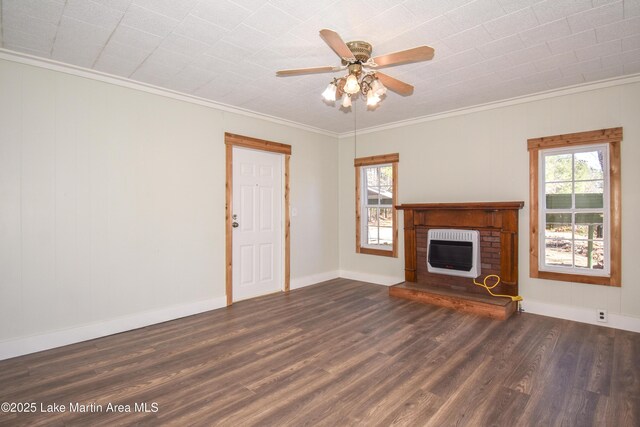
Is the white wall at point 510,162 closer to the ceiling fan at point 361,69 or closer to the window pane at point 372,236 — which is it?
the window pane at point 372,236

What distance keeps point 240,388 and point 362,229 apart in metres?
3.87

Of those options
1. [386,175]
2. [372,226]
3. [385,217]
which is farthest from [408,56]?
[372,226]

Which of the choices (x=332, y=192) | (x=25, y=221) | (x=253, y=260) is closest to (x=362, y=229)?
(x=332, y=192)

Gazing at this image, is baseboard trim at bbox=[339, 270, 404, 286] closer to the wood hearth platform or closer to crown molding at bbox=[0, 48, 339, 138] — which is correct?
the wood hearth platform

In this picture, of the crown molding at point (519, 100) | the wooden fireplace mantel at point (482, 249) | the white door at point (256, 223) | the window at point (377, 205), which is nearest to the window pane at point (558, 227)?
the wooden fireplace mantel at point (482, 249)

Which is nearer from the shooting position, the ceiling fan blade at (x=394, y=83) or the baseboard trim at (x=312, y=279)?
the ceiling fan blade at (x=394, y=83)

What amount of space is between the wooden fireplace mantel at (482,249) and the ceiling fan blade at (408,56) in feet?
8.41

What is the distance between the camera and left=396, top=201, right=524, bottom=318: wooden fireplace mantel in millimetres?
4086

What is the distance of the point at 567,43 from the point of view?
2.76m

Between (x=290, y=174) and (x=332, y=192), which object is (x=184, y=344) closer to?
(x=290, y=174)

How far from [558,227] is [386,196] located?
7.98 feet

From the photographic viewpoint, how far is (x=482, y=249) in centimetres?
434

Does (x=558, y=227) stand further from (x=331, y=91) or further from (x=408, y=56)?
(x=331, y=91)

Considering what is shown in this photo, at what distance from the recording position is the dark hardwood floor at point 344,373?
2086 millimetres
